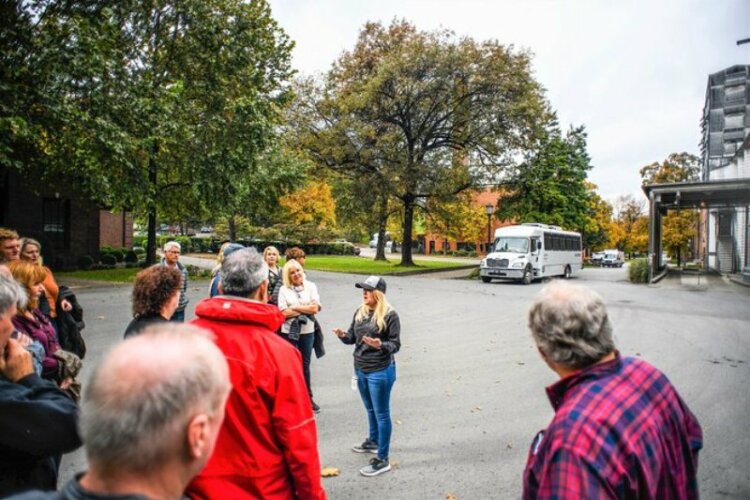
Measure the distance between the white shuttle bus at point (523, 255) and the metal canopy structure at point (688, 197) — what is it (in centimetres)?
509

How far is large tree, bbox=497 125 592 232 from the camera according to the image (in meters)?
36.0

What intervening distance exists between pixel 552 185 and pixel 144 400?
4087cm

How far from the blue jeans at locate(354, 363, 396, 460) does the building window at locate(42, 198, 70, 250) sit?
2704 cm

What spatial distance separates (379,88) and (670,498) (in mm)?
31249

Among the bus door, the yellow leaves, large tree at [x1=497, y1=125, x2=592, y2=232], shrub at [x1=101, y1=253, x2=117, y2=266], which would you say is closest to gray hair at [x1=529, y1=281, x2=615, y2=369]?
the bus door

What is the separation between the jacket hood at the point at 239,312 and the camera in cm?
249

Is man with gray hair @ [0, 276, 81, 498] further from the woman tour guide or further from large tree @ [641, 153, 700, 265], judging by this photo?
large tree @ [641, 153, 700, 265]

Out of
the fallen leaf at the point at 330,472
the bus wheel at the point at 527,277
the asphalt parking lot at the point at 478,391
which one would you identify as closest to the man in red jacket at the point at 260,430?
the asphalt parking lot at the point at 478,391

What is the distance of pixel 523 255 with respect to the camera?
2722 cm

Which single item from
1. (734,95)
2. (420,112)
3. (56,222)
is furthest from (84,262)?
(734,95)

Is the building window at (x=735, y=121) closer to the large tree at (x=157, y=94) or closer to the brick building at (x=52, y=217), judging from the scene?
the large tree at (x=157, y=94)

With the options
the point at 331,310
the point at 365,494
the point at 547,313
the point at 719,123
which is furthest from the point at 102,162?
the point at 719,123

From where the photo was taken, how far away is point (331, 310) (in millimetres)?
14672

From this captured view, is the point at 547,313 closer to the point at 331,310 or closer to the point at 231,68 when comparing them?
the point at 331,310
